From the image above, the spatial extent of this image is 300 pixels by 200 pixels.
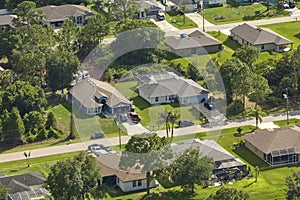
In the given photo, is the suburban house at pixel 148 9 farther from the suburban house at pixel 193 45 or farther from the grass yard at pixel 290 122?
the grass yard at pixel 290 122

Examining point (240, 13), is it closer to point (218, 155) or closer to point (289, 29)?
point (289, 29)

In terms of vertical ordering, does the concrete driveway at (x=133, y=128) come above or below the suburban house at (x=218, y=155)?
below

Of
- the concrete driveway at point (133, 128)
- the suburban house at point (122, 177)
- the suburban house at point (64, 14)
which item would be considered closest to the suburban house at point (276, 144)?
the concrete driveway at point (133, 128)

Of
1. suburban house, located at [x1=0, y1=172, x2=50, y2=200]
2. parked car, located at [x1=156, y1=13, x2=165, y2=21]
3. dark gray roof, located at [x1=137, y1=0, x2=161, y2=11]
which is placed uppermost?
dark gray roof, located at [x1=137, y1=0, x2=161, y2=11]

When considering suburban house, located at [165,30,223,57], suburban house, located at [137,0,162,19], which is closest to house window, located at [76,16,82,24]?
suburban house, located at [137,0,162,19]

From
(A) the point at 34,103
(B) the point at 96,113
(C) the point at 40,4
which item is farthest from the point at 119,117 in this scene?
(C) the point at 40,4

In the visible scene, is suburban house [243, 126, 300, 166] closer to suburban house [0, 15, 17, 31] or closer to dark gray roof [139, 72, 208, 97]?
dark gray roof [139, 72, 208, 97]

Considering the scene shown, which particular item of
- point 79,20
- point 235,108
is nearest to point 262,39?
point 235,108
